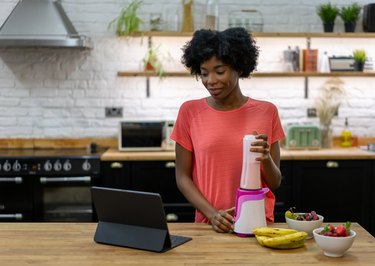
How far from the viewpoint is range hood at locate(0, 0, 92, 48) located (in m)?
4.55

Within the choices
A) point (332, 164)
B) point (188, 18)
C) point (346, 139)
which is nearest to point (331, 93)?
point (346, 139)

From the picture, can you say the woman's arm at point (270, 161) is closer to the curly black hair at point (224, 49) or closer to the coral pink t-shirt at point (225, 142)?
the coral pink t-shirt at point (225, 142)

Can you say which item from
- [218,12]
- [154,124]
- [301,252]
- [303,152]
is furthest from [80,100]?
[301,252]

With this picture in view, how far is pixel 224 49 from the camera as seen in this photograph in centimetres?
229

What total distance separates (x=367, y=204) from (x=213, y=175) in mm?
2523

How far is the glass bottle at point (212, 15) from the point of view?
482 centimetres

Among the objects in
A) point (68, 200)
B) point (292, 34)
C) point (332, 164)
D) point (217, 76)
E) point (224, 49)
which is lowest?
point (68, 200)

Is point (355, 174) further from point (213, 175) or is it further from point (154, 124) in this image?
point (213, 175)

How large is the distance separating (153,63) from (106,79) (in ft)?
1.49

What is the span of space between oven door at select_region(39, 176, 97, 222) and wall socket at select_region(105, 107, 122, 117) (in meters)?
0.83

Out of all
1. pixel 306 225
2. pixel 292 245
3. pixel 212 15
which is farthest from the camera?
pixel 212 15

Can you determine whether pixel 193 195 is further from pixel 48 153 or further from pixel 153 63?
pixel 153 63

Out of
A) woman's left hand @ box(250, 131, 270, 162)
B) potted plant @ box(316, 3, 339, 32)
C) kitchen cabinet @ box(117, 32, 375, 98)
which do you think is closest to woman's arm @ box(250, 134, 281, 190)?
woman's left hand @ box(250, 131, 270, 162)

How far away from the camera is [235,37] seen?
7.66 ft
